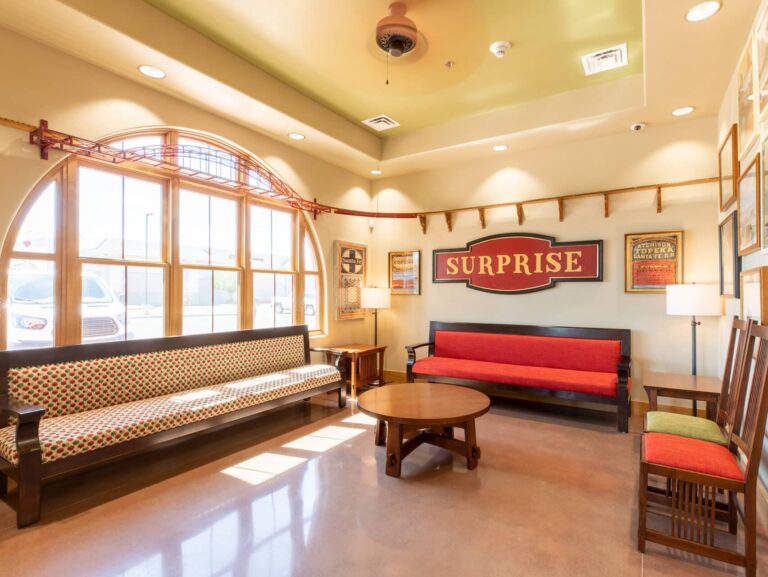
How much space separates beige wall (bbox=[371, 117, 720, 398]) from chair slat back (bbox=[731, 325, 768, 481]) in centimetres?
218

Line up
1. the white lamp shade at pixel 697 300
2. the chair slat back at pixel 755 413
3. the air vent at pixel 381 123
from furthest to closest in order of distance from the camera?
the air vent at pixel 381 123
the white lamp shade at pixel 697 300
the chair slat back at pixel 755 413

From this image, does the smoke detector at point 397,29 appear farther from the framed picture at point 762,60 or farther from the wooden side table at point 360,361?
the wooden side table at point 360,361

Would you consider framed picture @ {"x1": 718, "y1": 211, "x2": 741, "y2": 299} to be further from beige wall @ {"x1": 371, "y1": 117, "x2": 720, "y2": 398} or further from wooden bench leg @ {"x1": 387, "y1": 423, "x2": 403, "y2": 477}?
wooden bench leg @ {"x1": 387, "y1": 423, "x2": 403, "y2": 477}

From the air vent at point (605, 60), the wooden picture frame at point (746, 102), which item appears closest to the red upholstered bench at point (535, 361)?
the wooden picture frame at point (746, 102)

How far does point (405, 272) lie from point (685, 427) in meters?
A: 4.03

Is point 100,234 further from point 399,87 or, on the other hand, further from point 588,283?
point 588,283

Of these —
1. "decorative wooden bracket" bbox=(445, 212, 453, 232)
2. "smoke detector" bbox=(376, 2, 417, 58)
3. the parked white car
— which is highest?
"smoke detector" bbox=(376, 2, 417, 58)

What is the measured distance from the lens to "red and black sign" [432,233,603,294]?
4754 mm

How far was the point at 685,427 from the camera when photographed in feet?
7.97

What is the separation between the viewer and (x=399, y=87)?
4145 millimetres

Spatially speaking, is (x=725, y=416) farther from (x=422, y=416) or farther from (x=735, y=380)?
(x=422, y=416)

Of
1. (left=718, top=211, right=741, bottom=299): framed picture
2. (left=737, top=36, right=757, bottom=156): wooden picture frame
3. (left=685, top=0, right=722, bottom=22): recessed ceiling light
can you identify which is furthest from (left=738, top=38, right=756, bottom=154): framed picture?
(left=718, top=211, right=741, bottom=299): framed picture

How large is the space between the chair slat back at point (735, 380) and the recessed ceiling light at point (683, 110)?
2323mm

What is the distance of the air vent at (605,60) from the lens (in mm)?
3500
